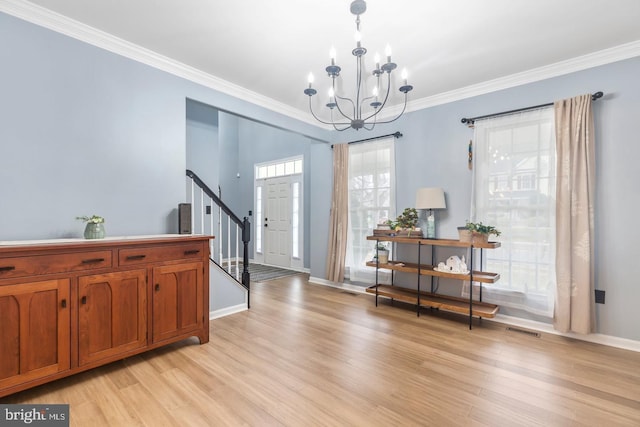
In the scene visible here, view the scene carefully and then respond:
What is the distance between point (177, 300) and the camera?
2537 mm

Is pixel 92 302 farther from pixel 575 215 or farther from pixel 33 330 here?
pixel 575 215

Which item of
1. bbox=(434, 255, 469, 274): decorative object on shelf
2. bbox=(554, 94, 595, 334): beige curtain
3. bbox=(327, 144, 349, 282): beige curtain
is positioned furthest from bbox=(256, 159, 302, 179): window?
bbox=(554, 94, 595, 334): beige curtain

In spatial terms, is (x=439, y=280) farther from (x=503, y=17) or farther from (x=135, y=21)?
(x=135, y=21)

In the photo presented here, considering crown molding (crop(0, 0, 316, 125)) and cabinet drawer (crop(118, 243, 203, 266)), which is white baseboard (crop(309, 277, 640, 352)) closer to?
→ cabinet drawer (crop(118, 243, 203, 266))

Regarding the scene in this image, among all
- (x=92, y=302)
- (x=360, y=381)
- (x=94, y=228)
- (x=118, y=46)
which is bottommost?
(x=360, y=381)

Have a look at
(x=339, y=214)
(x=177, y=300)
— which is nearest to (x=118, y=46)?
(x=177, y=300)

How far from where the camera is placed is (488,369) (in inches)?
90.1

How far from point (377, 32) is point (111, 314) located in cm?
297

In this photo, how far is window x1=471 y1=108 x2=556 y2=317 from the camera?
3.00 m

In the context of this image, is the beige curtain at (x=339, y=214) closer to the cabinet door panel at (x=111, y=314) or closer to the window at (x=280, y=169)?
the window at (x=280, y=169)

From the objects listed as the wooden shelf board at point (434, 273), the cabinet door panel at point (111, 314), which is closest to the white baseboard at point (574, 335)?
the wooden shelf board at point (434, 273)

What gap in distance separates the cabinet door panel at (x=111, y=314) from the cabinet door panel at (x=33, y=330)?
0.09 meters

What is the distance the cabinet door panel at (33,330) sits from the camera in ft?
5.75

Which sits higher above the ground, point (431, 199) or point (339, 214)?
point (431, 199)
